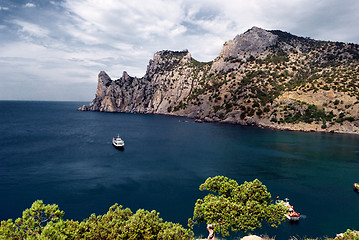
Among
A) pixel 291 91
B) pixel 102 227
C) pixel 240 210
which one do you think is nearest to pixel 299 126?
pixel 291 91

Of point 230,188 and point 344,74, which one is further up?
point 344,74

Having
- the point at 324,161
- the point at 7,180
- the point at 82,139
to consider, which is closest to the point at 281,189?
the point at 324,161

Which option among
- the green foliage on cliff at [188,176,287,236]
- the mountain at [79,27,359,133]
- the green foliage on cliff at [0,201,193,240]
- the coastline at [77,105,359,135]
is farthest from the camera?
the mountain at [79,27,359,133]

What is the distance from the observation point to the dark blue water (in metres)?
39.0

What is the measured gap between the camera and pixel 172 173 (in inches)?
2260

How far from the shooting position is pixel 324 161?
68250 mm

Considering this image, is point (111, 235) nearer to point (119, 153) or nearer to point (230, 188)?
point (230, 188)

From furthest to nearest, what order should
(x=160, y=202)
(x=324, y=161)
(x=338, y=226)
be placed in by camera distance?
(x=324, y=161) < (x=160, y=202) < (x=338, y=226)

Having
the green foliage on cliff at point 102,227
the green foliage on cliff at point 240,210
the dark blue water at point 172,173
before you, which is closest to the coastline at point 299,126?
the dark blue water at point 172,173

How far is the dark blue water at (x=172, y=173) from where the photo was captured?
39000 millimetres

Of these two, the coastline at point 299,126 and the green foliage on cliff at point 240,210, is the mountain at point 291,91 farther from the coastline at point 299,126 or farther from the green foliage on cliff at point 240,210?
the green foliage on cliff at point 240,210

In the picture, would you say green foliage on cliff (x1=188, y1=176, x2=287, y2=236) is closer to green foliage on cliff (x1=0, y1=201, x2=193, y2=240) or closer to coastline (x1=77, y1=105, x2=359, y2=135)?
green foliage on cliff (x1=0, y1=201, x2=193, y2=240)

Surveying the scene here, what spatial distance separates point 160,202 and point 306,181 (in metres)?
38.2

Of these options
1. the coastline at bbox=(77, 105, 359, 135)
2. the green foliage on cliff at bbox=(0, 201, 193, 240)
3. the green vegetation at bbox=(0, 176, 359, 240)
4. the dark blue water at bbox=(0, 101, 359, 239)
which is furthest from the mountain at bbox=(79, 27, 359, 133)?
the green foliage on cliff at bbox=(0, 201, 193, 240)
